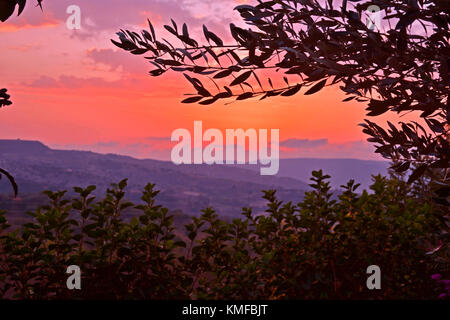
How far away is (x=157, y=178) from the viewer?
427 ft

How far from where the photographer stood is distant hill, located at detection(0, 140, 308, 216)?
368ft

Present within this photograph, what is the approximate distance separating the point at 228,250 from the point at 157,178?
125537 mm

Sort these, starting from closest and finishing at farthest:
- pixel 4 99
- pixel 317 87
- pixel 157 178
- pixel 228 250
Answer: pixel 4 99 → pixel 317 87 → pixel 228 250 → pixel 157 178

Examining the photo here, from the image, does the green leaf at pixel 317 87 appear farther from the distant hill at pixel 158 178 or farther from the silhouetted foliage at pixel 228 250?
the distant hill at pixel 158 178

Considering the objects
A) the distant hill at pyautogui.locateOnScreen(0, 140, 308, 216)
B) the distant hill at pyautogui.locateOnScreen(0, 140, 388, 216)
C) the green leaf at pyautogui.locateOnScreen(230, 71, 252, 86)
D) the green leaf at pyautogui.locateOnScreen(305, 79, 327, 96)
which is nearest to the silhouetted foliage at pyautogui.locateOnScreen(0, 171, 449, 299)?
the green leaf at pyautogui.locateOnScreen(305, 79, 327, 96)

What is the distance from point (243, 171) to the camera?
15312cm

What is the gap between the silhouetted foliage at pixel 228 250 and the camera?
208 inches

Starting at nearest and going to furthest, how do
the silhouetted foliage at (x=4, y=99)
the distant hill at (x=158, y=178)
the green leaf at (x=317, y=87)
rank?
the silhouetted foliage at (x=4, y=99)
the green leaf at (x=317, y=87)
the distant hill at (x=158, y=178)

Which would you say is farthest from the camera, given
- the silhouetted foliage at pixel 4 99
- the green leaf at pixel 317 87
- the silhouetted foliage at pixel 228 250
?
the silhouetted foliage at pixel 228 250

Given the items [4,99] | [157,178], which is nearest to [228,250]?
[4,99]

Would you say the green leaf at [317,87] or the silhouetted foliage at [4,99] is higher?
the green leaf at [317,87]

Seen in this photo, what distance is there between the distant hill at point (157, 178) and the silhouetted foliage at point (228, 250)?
97701mm

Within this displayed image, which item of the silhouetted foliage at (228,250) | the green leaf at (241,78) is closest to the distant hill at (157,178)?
the silhouetted foliage at (228,250)

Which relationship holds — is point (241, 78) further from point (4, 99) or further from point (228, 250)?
point (228, 250)
